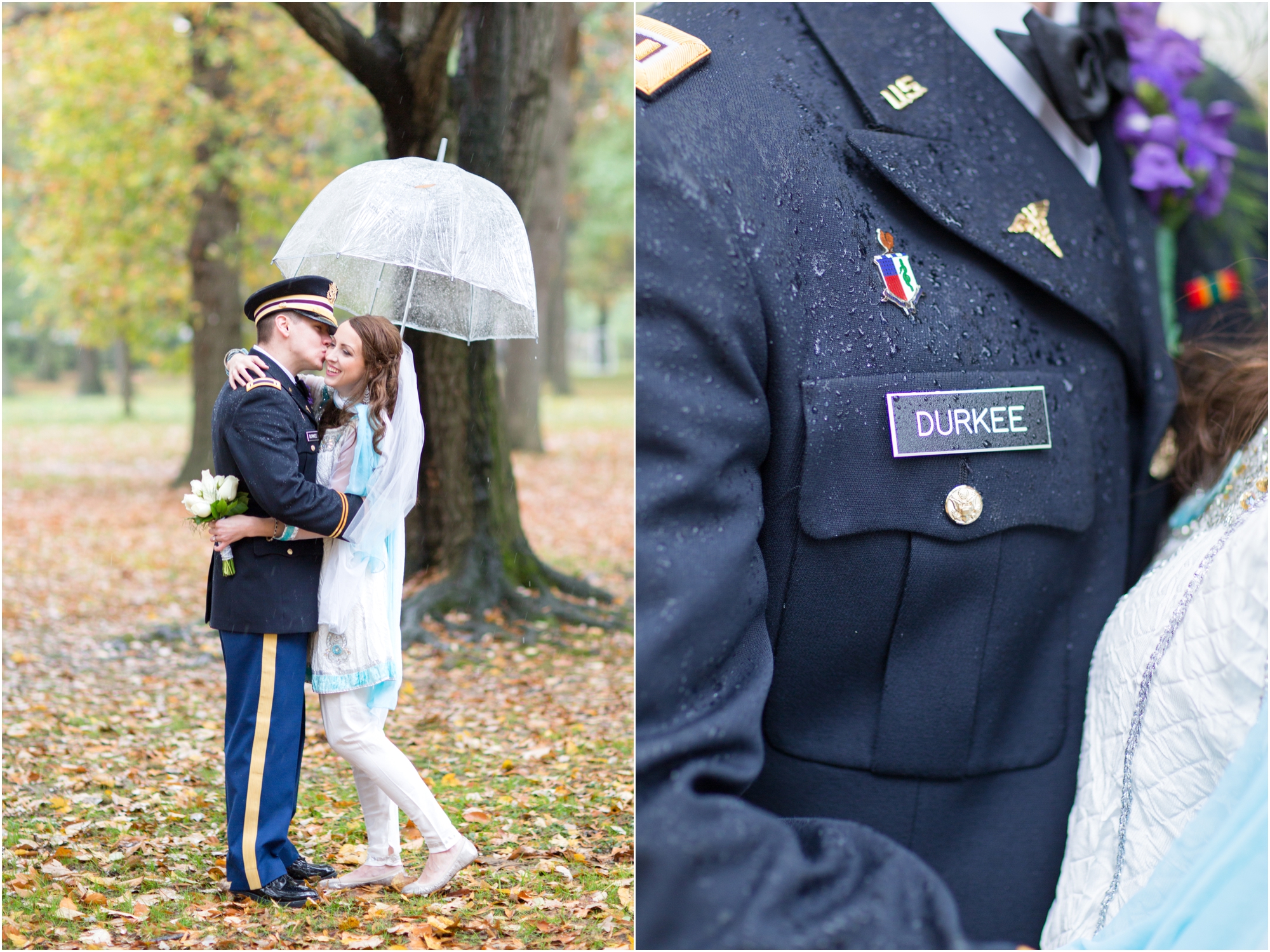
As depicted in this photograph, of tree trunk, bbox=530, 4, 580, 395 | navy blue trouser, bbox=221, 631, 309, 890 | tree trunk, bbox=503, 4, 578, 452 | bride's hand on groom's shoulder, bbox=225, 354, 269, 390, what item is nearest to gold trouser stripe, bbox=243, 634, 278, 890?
navy blue trouser, bbox=221, 631, 309, 890

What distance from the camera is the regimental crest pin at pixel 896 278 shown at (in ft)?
4.95

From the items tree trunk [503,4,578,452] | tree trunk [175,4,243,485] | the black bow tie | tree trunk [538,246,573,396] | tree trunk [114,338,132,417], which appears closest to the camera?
the black bow tie

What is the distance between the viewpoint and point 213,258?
26.1 ft

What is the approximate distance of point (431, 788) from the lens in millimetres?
Result: 2246

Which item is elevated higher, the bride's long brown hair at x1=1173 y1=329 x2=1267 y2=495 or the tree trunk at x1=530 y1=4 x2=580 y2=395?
the tree trunk at x1=530 y1=4 x2=580 y2=395

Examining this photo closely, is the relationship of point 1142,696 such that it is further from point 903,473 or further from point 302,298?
point 302,298

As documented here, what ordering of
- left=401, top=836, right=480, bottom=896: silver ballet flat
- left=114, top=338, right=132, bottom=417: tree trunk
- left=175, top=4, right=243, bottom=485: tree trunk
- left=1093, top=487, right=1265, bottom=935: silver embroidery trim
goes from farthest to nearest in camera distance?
left=114, top=338, right=132, bottom=417: tree trunk < left=175, top=4, right=243, bottom=485: tree trunk < left=401, top=836, right=480, bottom=896: silver ballet flat < left=1093, top=487, right=1265, bottom=935: silver embroidery trim

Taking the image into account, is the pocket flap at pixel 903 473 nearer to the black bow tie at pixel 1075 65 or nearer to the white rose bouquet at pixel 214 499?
the black bow tie at pixel 1075 65

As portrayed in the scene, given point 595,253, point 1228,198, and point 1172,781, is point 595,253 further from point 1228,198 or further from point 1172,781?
point 1172,781

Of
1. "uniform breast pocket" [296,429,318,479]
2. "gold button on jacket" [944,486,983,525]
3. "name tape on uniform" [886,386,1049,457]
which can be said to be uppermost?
"name tape on uniform" [886,386,1049,457]

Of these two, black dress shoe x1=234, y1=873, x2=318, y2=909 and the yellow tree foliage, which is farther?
the yellow tree foliage

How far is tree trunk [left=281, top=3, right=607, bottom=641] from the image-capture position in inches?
103

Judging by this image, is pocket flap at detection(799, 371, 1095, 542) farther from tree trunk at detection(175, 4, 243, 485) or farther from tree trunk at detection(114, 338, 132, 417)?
tree trunk at detection(114, 338, 132, 417)

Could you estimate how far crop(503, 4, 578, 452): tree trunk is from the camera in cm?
369
